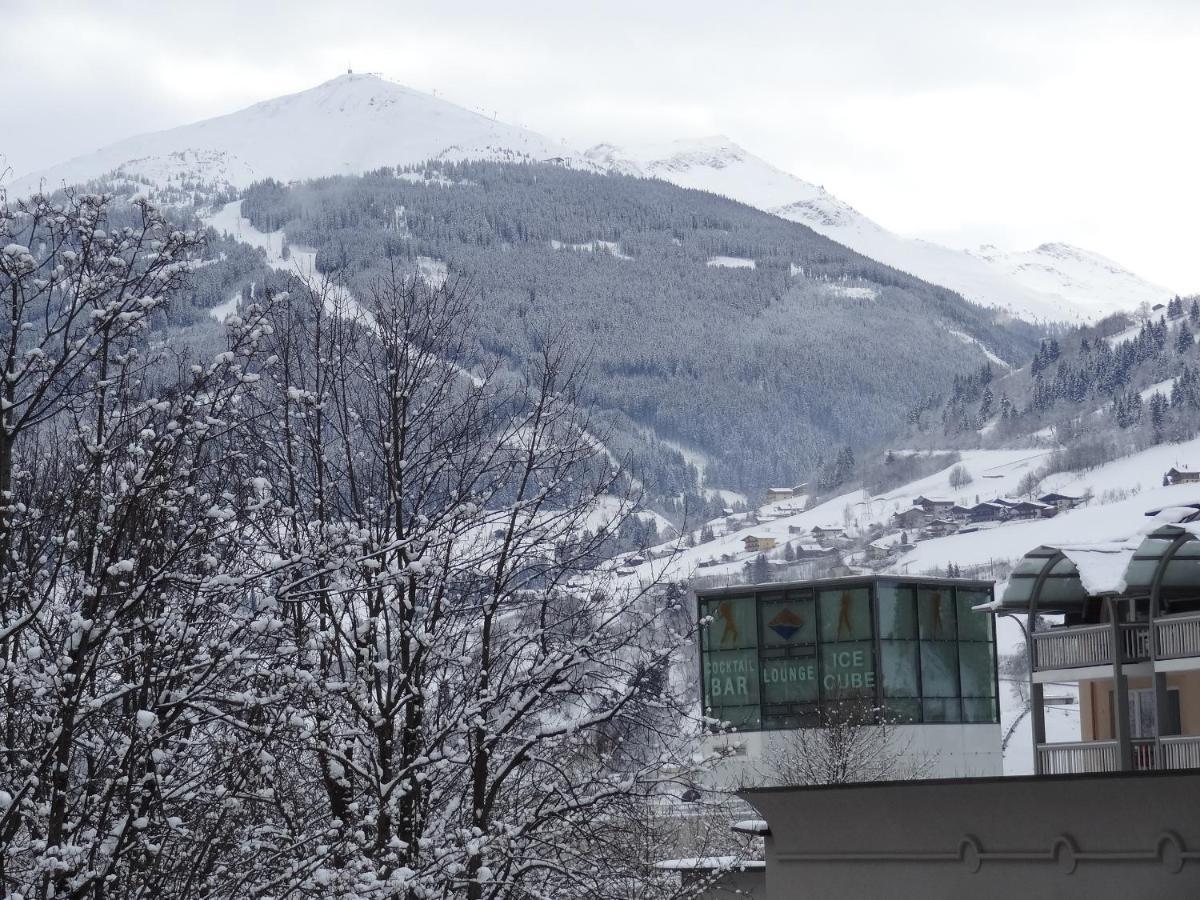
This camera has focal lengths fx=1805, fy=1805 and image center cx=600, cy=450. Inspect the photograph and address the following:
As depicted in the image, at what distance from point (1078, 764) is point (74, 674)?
34152 millimetres

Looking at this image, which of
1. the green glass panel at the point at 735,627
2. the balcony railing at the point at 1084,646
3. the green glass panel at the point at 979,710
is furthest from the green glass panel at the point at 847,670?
the balcony railing at the point at 1084,646

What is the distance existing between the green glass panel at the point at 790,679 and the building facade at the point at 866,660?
4cm

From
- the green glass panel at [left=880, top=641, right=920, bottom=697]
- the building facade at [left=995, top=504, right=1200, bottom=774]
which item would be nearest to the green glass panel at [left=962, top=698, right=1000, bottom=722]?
the green glass panel at [left=880, top=641, right=920, bottom=697]

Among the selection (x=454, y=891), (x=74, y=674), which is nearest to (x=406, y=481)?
(x=454, y=891)

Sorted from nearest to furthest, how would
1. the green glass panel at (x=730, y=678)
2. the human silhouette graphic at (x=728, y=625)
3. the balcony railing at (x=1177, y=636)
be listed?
1. the balcony railing at (x=1177, y=636)
2. the green glass panel at (x=730, y=678)
3. the human silhouette graphic at (x=728, y=625)

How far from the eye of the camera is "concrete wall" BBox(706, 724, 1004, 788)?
223 feet

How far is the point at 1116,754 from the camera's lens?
39000mm

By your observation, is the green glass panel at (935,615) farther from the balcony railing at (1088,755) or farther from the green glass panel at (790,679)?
the balcony railing at (1088,755)

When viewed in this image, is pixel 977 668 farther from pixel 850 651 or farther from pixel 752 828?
pixel 752 828

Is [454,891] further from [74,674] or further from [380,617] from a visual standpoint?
[74,674]

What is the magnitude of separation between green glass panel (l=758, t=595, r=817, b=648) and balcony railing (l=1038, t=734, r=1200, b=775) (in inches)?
1222

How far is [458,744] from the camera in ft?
48.1

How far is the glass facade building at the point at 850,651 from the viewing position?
70.1 meters

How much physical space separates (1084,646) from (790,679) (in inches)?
1192
